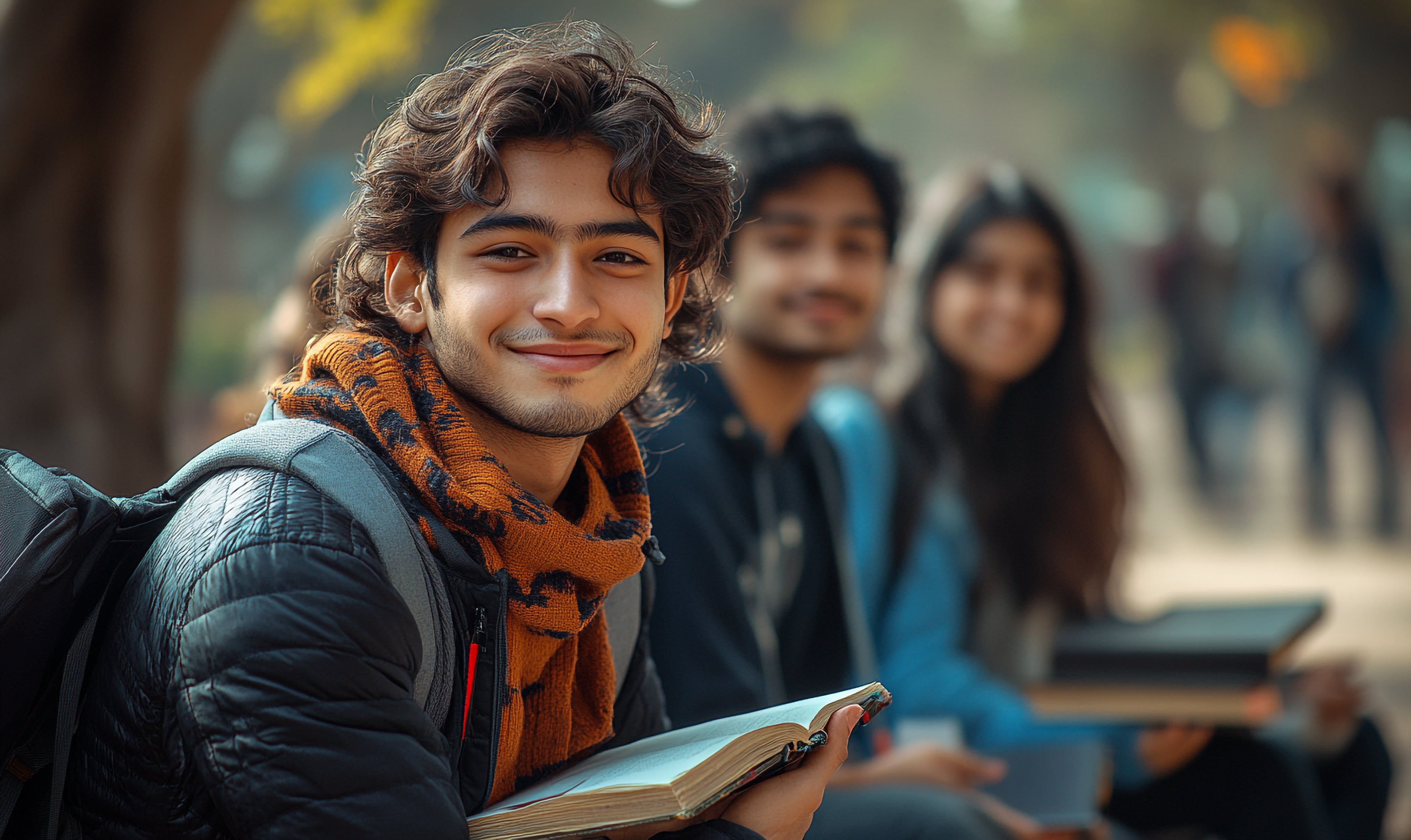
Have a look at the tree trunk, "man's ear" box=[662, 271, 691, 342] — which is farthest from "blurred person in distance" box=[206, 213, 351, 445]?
"man's ear" box=[662, 271, 691, 342]

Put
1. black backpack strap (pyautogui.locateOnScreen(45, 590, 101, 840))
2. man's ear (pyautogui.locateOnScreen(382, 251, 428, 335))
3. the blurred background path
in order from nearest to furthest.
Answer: black backpack strap (pyautogui.locateOnScreen(45, 590, 101, 840)) < man's ear (pyautogui.locateOnScreen(382, 251, 428, 335)) < the blurred background path

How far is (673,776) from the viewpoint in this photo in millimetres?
1286

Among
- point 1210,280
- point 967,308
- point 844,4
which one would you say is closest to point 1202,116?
point 844,4

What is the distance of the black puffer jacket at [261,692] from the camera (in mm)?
1228

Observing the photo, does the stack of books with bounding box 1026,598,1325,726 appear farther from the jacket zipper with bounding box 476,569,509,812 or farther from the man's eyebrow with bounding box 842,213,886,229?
the jacket zipper with bounding box 476,569,509,812

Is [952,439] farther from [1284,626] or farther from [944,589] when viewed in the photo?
[1284,626]

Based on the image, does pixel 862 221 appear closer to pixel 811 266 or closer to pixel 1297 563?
pixel 811 266

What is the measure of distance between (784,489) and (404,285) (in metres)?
1.34

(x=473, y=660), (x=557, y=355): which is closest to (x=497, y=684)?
(x=473, y=660)

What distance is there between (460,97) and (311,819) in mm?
997

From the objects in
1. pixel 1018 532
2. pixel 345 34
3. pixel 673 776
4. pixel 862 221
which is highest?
pixel 345 34

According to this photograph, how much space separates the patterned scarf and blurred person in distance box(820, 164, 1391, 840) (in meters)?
1.56

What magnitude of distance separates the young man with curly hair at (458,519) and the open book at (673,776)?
0.16ft

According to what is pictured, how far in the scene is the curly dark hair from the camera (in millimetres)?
1628
